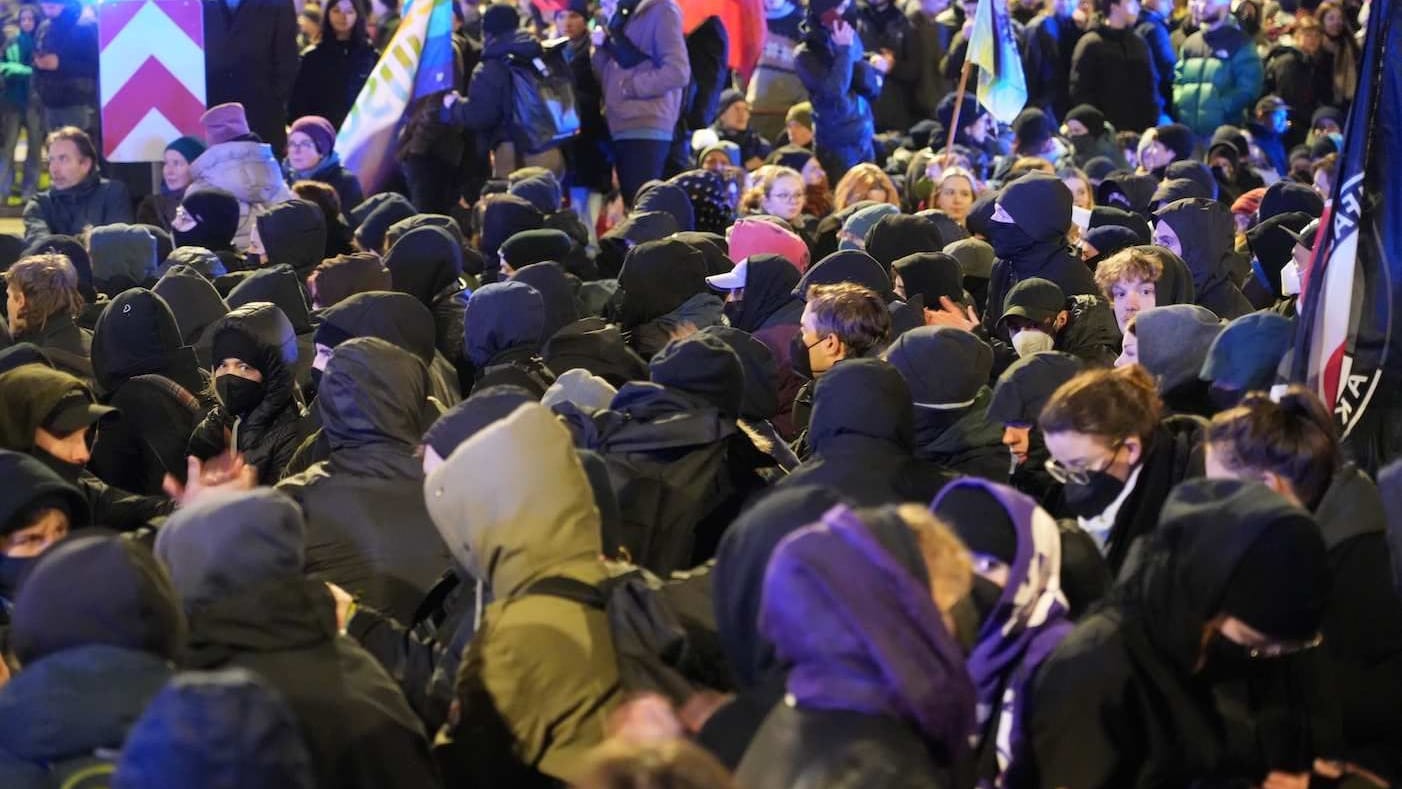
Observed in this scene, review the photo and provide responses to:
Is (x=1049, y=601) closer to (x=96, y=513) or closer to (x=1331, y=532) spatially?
(x=1331, y=532)

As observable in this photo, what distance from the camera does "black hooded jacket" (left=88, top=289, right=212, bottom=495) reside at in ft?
21.2

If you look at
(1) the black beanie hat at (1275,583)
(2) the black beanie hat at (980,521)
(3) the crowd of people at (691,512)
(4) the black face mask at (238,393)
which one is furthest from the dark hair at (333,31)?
(1) the black beanie hat at (1275,583)

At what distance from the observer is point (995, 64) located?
1230 centimetres

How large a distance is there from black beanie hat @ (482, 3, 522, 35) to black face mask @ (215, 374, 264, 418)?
7.44 metres

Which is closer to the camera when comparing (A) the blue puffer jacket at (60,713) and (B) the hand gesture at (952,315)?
(A) the blue puffer jacket at (60,713)

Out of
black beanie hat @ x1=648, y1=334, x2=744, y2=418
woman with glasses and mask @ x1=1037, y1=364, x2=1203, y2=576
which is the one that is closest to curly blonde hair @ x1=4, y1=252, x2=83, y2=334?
black beanie hat @ x1=648, y1=334, x2=744, y2=418

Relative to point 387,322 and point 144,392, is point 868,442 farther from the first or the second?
point 144,392

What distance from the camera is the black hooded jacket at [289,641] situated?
366 cm

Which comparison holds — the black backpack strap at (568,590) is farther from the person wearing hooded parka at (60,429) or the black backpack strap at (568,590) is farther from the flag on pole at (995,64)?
the flag on pole at (995,64)

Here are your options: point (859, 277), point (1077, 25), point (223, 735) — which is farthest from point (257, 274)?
point (1077, 25)

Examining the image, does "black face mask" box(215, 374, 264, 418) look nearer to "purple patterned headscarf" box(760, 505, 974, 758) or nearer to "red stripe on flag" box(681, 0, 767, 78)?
"purple patterned headscarf" box(760, 505, 974, 758)

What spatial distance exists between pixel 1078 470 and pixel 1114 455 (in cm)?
10

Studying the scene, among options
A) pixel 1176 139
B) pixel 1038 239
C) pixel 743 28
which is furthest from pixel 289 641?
pixel 743 28

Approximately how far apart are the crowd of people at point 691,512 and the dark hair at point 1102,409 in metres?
0.01
